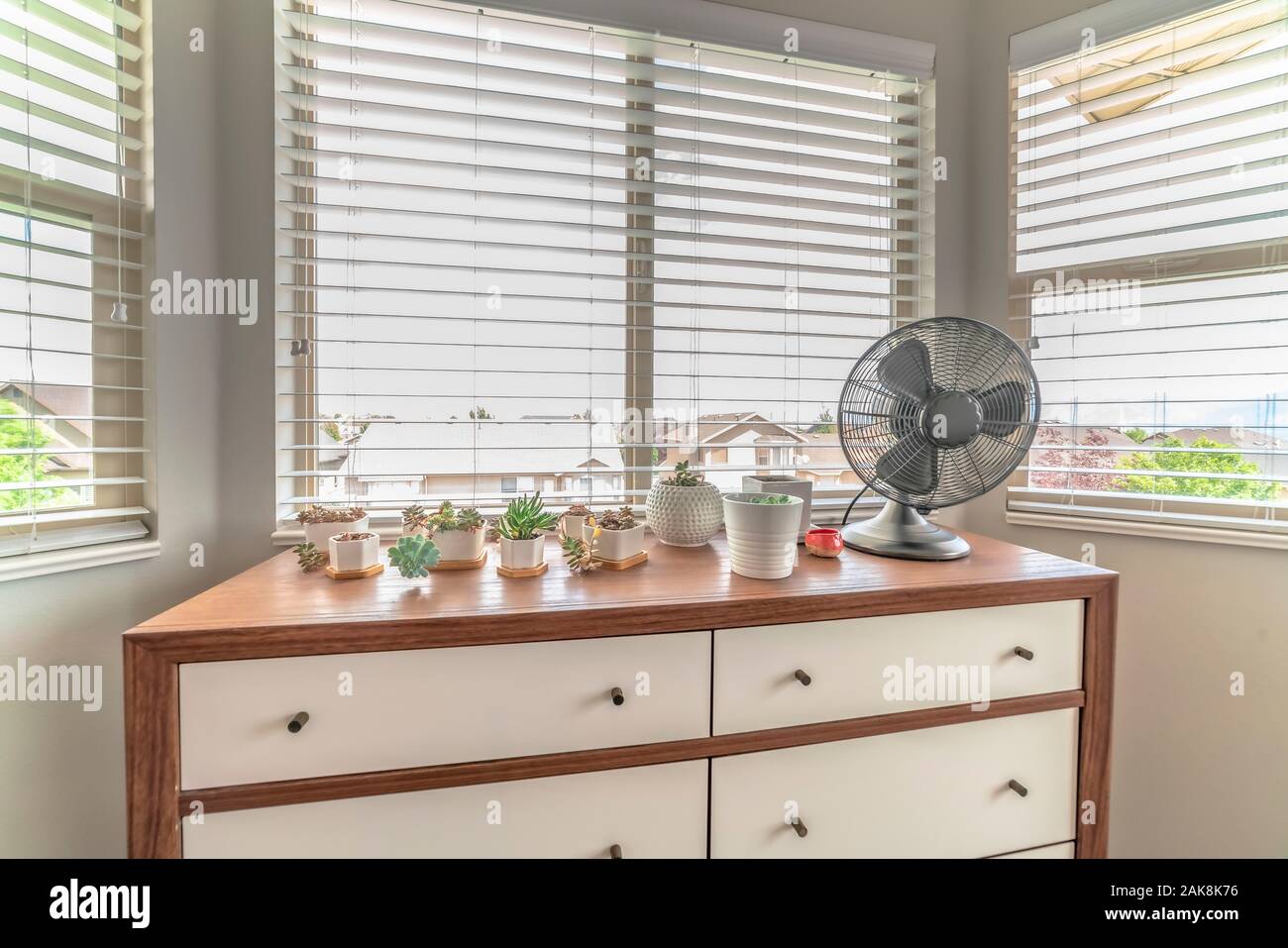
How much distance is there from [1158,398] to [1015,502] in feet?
1.41

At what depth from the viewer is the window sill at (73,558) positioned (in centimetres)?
99

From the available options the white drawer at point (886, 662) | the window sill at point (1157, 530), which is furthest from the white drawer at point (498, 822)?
the window sill at point (1157, 530)

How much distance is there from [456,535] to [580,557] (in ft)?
0.86

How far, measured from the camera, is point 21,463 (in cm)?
102

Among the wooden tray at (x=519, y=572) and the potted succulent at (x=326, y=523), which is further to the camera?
the potted succulent at (x=326, y=523)

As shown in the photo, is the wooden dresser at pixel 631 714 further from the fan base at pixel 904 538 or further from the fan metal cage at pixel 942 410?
the fan metal cage at pixel 942 410

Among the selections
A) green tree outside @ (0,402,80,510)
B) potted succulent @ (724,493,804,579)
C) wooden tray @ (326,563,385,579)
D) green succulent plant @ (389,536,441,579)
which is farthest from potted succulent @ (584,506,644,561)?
green tree outside @ (0,402,80,510)

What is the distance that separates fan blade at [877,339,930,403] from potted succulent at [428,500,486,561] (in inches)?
38.4

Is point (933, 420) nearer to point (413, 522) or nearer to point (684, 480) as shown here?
point (684, 480)

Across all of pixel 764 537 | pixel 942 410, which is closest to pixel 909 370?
pixel 942 410

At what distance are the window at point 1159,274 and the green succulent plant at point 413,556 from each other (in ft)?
5.44

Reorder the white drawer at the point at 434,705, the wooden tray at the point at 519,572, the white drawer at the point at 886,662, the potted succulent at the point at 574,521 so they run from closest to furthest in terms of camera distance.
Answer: the white drawer at the point at 434,705, the white drawer at the point at 886,662, the wooden tray at the point at 519,572, the potted succulent at the point at 574,521

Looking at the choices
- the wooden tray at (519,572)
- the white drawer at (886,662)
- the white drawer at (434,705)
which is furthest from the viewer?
the wooden tray at (519,572)

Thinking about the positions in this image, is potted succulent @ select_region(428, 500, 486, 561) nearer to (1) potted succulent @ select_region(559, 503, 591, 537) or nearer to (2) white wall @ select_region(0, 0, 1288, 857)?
(1) potted succulent @ select_region(559, 503, 591, 537)
